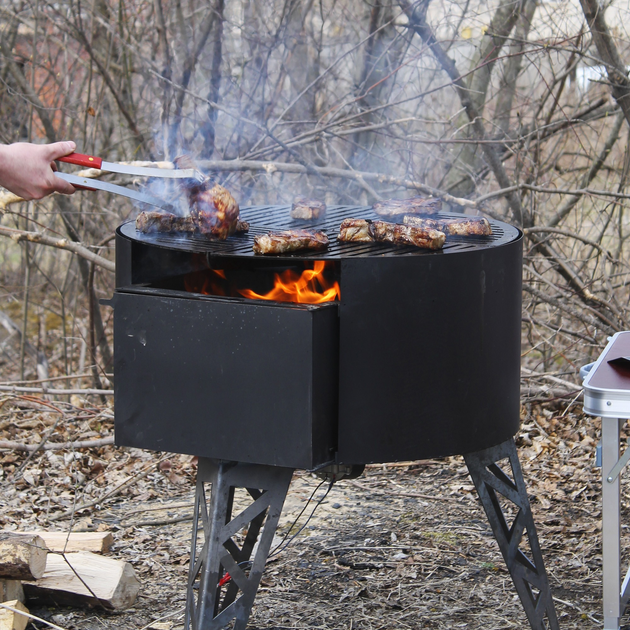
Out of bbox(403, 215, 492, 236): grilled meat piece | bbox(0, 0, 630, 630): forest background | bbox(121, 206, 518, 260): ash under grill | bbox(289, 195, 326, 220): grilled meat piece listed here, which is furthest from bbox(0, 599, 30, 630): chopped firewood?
bbox(403, 215, 492, 236): grilled meat piece

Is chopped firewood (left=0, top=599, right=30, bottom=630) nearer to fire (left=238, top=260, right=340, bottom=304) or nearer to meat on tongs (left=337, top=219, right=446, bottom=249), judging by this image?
fire (left=238, top=260, right=340, bottom=304)

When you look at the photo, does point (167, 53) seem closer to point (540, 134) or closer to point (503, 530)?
point (540, 134)

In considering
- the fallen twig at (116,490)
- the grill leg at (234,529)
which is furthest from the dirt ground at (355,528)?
the grill leg at (234,529)

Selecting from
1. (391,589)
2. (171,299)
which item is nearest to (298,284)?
(171,299)

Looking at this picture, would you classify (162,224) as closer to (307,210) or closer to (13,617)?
(307,210)

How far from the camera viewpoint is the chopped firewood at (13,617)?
10.1 ft

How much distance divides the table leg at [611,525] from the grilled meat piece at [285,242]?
3.81ft

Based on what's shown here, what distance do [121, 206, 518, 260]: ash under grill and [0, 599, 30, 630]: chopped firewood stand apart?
1.54m

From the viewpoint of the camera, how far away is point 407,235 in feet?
9.47

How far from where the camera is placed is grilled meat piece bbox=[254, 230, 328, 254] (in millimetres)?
2732

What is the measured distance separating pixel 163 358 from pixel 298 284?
23.9 inches

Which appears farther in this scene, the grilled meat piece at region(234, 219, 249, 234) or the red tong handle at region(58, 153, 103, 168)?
the grilled meat piece at region(234, 219, 249, 234)

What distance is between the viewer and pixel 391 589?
145 inches

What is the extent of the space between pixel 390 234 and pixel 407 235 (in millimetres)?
107
